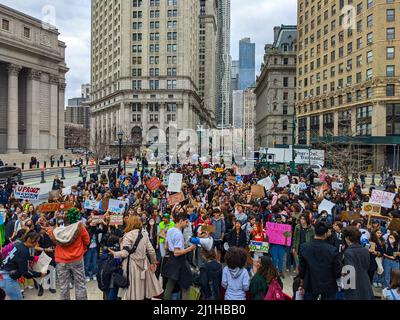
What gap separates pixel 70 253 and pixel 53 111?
6211 cm

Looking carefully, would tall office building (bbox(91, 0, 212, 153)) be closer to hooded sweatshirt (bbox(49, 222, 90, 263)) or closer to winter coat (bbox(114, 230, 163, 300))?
hooded sweatshirt (bbox(49, 222, 90, 263))

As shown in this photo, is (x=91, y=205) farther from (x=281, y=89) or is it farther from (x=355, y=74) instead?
(x=281, y=89)

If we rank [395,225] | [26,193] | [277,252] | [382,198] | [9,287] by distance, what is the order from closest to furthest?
[9,287] → [395,225] → [277,252] → [382,198] → [26,193]

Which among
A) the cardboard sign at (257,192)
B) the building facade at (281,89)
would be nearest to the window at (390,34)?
the building facade at (281,89)

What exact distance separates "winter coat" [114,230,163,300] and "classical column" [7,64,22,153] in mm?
55773

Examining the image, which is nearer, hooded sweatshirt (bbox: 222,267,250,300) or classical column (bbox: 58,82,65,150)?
hooded sweatshirt (bbox: 222,267,250,300)

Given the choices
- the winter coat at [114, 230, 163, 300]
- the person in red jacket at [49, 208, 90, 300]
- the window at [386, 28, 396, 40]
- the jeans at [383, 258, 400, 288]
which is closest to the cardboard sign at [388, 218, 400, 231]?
the jeans at [383, 258, 400, 288]

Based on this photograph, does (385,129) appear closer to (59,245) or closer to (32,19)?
(59,245)

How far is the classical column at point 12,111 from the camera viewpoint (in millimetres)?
53500

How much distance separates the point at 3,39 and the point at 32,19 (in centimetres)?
860

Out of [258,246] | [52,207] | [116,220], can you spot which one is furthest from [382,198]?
[52,207]

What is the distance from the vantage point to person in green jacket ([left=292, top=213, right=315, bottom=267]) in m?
8.74

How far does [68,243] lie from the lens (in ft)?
21.4
